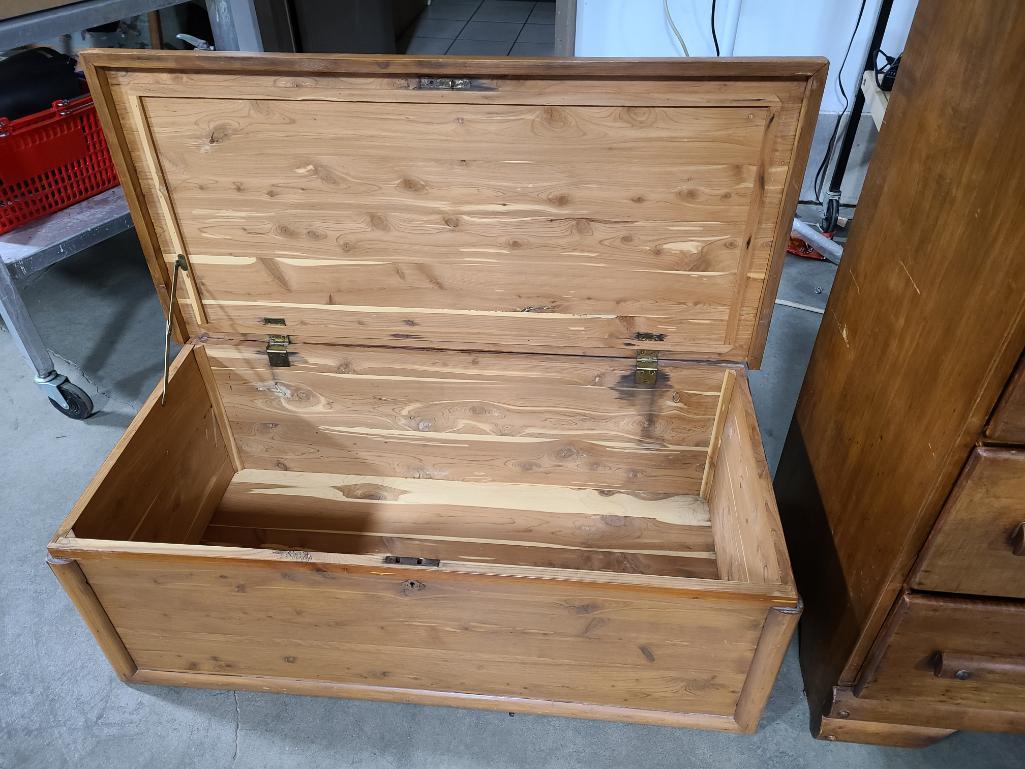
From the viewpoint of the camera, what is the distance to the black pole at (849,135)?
1760 mm

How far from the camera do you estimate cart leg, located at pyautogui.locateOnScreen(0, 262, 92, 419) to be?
1359 millimetres

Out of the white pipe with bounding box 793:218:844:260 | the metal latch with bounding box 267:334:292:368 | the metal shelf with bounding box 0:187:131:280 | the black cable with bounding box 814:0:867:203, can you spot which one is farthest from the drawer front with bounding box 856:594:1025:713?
the black cable with bounding box 814:0:867:203

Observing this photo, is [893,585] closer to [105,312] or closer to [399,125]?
[399,125]

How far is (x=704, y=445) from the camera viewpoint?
1212mm

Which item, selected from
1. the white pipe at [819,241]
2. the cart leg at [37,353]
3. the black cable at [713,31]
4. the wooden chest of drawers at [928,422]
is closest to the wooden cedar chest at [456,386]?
the wooden chest of drawers at [928,422]

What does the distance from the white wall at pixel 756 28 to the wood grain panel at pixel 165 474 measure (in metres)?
1.58

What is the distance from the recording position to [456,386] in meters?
1.20

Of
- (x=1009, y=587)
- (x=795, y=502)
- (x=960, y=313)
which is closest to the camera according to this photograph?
(x=960, y=313)

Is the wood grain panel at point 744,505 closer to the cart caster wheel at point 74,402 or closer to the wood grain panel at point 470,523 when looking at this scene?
the wood grain panel at point 470,523

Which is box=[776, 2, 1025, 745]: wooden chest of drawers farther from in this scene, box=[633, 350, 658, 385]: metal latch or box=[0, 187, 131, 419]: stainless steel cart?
box=[0, 187, 131, 419]: stainless steel cart

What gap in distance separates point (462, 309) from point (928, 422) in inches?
25.0

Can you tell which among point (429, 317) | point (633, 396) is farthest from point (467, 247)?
point (633, 396)

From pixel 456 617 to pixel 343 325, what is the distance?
494mm

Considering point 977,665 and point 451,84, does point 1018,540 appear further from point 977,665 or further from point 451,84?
point 451,84
